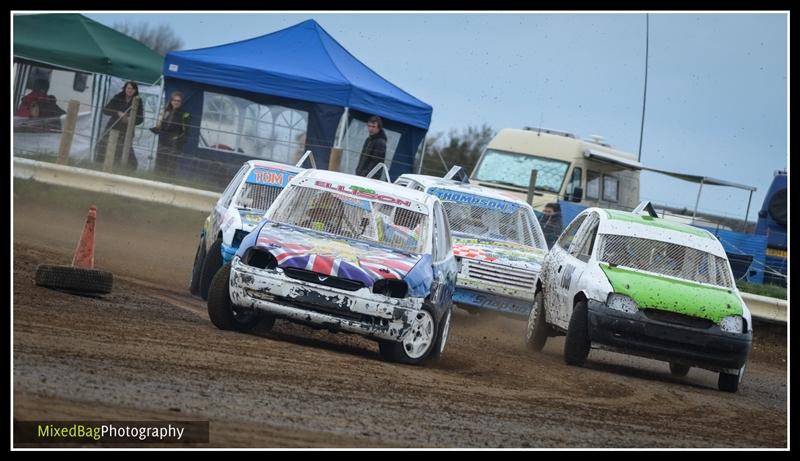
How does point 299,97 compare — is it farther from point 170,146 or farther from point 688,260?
point 688,260

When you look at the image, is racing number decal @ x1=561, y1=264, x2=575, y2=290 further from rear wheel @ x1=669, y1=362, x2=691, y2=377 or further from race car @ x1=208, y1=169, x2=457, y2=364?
race car @ x1=208, y1=169, x2=457, y2=364

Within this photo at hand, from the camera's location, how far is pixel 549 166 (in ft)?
80.7

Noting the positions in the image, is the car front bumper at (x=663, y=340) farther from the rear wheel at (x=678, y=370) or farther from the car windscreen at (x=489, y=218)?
the car windscreen at (x=489, y=218)

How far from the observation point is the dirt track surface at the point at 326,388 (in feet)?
25.1

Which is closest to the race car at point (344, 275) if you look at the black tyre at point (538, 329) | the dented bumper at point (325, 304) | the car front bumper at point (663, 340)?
the dented bumper at point (325, 304)

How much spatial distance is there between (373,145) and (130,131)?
4509mm

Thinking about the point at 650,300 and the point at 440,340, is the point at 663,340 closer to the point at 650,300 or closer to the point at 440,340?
the point at 650,300

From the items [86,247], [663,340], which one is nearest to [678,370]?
[663,340]

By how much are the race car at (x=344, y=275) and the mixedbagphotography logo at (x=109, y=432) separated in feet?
12.2

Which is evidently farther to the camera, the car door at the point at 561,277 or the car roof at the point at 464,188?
the car roof at the point at 464,188

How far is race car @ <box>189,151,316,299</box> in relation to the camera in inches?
550

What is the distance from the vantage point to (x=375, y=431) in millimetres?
7906
